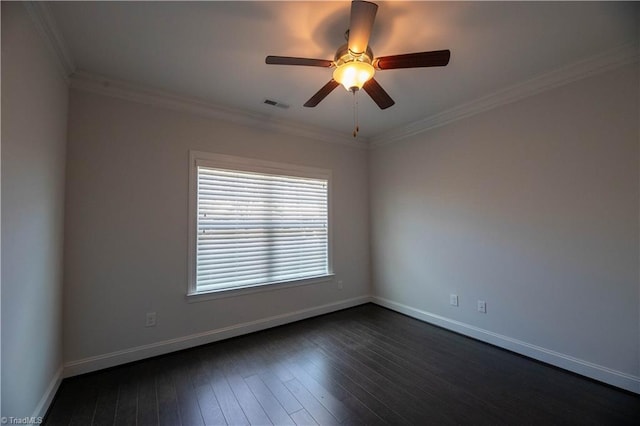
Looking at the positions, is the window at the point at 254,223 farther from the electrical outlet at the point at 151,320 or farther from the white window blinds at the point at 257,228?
the electrical outlet at the point at 151,320

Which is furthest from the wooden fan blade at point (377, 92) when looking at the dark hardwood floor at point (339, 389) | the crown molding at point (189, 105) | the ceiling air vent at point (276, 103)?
the dark hardwood floor at point (339, 389)

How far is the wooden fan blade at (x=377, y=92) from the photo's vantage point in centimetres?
201

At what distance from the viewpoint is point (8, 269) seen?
146cm

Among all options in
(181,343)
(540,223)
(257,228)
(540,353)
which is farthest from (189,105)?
(540,353)

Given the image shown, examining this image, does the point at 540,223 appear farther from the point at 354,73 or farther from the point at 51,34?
the point at 51,34

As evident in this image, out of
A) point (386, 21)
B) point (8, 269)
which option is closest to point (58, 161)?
point (8, 269)

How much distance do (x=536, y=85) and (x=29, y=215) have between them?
415cm

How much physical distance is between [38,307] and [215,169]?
1819 mm

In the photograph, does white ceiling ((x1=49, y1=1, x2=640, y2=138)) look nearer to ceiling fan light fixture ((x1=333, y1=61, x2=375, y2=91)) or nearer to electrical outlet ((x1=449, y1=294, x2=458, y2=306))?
ceiling fan light fixture ((x1=333, y1=61, x2=375, y2=91))

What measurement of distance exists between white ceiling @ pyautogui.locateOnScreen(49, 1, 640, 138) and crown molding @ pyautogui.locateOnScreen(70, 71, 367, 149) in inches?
3.1

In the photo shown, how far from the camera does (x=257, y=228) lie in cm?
333

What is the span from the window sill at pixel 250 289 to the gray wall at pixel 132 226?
0.06 metres

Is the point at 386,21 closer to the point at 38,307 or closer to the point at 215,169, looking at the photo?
the point at 215,169

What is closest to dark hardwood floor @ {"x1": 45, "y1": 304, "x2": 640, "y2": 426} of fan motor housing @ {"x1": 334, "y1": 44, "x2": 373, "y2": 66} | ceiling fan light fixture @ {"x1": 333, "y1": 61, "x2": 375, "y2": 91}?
ceiling fan light fixture @ {"x1": 333, "y1": 61, "x2": 375, "y2": 91}
